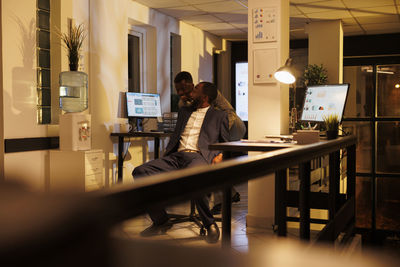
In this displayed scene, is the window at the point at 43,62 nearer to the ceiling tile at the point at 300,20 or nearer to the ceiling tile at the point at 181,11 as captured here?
the ceiling tile at the point at 181,11

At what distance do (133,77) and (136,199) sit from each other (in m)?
6.29

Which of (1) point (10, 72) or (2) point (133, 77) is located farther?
(2) point (133, 77)

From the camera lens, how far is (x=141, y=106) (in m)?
5.74

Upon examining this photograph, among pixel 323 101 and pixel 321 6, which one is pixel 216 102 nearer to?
pixel 323 101

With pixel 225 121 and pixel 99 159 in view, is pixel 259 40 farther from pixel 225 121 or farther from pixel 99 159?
pixel 99 159

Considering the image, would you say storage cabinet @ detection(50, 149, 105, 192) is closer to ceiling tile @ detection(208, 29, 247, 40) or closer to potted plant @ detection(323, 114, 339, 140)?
potted plant @ detection(323, 114, 339, 140)

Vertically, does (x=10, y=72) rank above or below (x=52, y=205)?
above

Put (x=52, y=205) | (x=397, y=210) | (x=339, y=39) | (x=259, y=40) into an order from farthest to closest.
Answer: (x=339, y=39)
(x=397, y=210)
(x=259, y=40)
(x=52, y=205)

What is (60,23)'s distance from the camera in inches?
186

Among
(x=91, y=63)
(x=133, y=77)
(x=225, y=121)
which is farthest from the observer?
(x=133, y=77)

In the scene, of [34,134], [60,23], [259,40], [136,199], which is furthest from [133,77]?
[136,199]

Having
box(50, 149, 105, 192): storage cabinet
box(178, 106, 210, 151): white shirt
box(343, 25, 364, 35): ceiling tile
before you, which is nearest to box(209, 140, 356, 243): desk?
box(178, 106, 210, 151): white shirt

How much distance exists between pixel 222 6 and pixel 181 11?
2.11ft

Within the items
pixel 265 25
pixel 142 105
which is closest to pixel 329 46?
pixel 142 105
